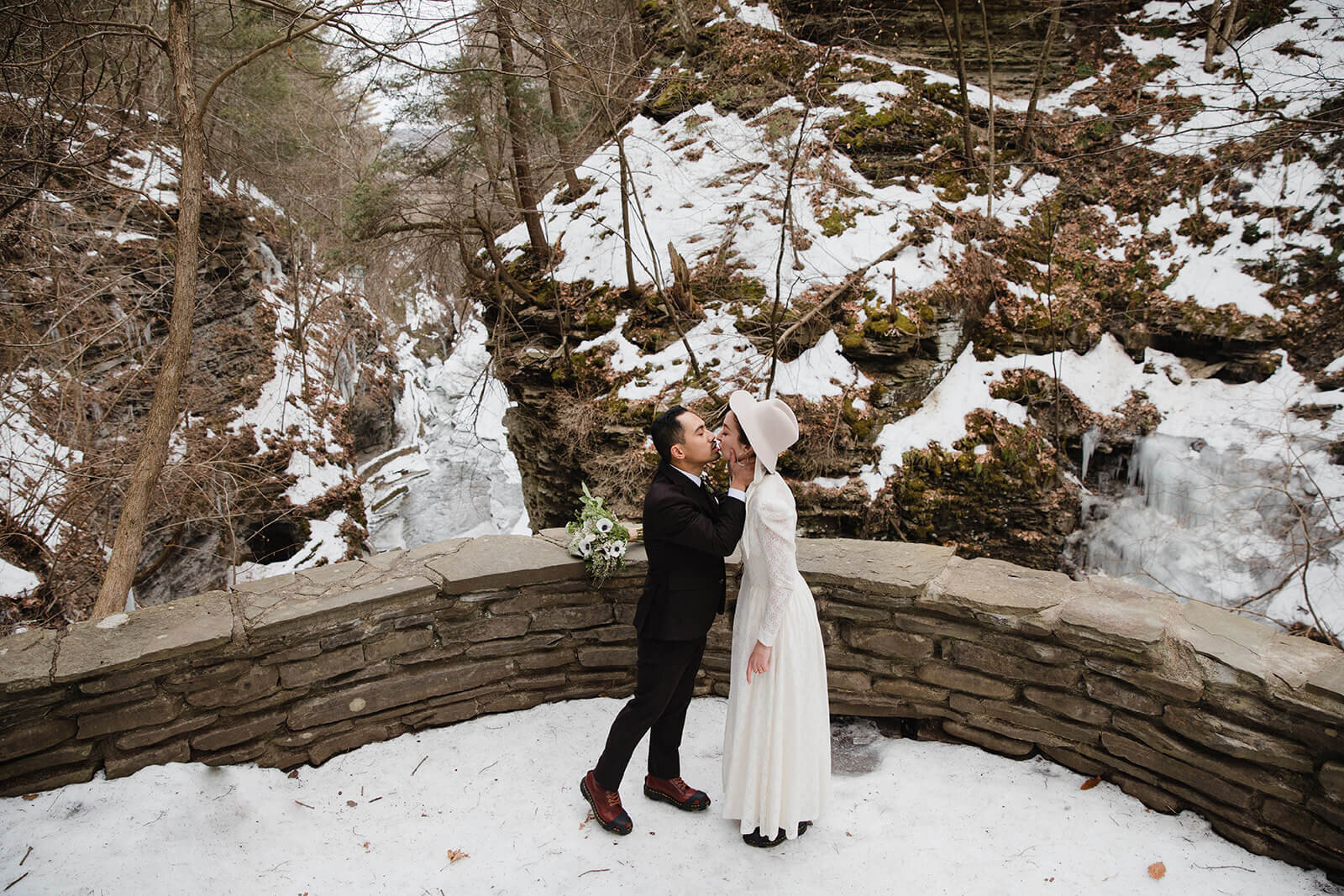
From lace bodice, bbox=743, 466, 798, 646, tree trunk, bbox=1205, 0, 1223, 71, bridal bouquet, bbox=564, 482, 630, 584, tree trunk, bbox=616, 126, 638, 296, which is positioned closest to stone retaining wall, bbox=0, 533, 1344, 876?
bridal bouquet, bbox=564, 482, 630, 584

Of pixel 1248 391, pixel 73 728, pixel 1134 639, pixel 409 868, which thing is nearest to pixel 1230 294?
pixel 1248 391

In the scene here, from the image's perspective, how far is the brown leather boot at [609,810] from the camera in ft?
9.58

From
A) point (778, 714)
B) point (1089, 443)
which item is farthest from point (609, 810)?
point (1089, 443)

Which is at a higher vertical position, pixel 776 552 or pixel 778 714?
pixel 776 552

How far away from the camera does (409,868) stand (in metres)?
2.75

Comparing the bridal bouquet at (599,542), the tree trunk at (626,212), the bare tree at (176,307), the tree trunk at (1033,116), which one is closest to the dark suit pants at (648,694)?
the bridal bouquet at (599,542)

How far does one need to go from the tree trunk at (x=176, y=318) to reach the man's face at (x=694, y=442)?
327cm

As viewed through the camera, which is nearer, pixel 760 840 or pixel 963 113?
pixel 760 840

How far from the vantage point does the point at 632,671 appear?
3805 mm

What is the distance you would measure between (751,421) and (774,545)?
18.7 inches

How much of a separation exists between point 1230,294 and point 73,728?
10.2 meters

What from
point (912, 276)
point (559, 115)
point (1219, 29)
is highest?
point (1219, 29)

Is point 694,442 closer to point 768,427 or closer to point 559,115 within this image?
point 768,427

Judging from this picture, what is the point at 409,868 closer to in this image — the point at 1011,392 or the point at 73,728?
the point at 73,728
